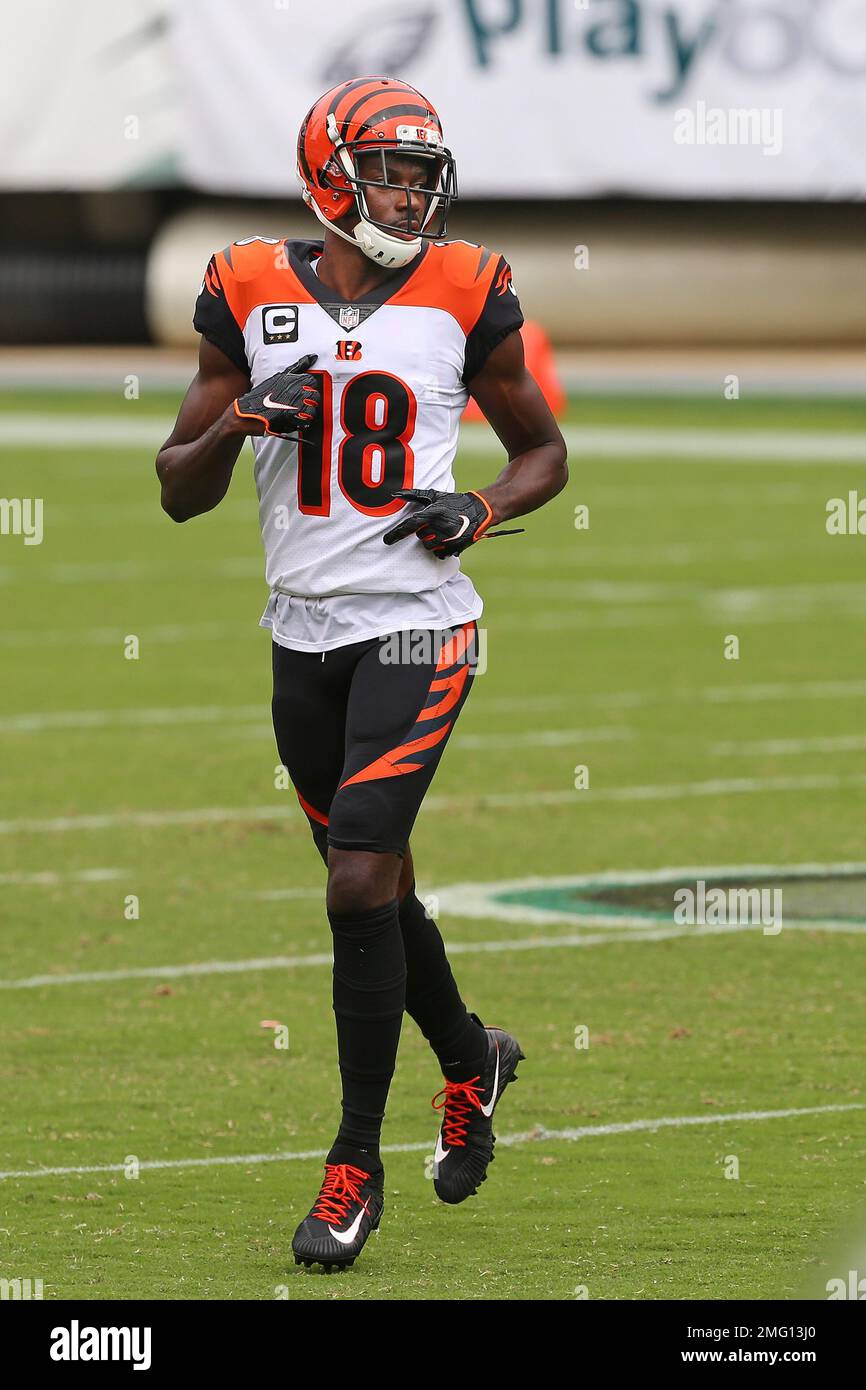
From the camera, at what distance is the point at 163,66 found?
33562 millimetres

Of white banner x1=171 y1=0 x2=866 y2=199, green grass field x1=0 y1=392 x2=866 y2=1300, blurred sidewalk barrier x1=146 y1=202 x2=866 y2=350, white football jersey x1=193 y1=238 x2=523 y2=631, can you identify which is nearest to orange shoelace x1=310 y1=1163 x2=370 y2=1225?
green grass field x1=0 y1=392 x2=866 y2=1300

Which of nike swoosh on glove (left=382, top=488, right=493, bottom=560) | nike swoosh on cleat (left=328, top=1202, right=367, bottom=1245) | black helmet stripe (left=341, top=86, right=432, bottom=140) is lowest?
nike swoosh on cleat (left=328, top=1202, right=367, bottom=1245)

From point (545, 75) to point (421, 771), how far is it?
28.0m

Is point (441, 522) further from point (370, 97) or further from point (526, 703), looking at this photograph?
point (526, 703)

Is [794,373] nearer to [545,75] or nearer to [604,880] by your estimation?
[545,75]

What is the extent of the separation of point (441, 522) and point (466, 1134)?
137cm

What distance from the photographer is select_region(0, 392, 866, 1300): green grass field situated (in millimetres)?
5551

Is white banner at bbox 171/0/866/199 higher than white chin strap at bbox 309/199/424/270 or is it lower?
higher

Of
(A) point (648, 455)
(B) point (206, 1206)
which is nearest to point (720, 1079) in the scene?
(B) point (206, 1206)

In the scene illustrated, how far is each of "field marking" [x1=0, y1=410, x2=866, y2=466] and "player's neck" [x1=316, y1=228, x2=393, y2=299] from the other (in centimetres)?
1706

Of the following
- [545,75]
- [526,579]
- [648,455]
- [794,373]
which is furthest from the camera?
[545,75]

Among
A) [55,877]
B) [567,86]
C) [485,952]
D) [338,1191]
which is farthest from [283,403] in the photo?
[567,86]

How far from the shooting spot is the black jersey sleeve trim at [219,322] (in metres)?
5.71

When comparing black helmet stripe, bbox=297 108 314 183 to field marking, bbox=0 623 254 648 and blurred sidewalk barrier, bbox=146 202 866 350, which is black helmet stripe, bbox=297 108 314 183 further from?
blurred sidewalk barrier, bbox=146 202 866 350
